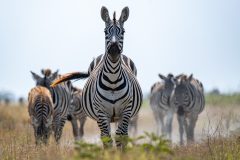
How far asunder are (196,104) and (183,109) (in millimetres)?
623

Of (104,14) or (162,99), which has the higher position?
(162,99)

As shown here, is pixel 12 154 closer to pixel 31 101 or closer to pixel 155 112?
pixel 31 101

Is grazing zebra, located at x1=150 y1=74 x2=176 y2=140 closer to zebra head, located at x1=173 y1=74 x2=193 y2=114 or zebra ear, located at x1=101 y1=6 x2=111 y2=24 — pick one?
zebra head, located at x1=173 y1=74 x2=193 y2=114

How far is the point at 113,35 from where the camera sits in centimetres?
1154

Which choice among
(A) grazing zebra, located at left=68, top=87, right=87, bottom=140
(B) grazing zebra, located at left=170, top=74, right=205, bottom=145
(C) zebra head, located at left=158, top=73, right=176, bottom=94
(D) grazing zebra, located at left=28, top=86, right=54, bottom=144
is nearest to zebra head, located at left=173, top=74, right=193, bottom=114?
(B) grazing zebra, located at left=170, top=74, right=205, bottom=145

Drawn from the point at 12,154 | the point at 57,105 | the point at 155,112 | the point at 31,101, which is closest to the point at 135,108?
the point at 12,154

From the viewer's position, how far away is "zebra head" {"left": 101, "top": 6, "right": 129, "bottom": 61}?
11406 millimetres

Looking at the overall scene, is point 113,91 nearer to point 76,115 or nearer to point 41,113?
point 41,113

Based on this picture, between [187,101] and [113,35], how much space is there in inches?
524

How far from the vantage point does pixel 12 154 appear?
1159cm

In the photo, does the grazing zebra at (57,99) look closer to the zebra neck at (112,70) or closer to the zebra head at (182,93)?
the zebra head at (182,93)

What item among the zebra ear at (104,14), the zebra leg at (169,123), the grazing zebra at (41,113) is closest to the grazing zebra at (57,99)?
the grazing zebra at (41,113)

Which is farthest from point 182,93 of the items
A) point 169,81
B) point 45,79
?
point 45,79

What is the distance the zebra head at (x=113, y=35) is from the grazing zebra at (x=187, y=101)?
11.7 metres
